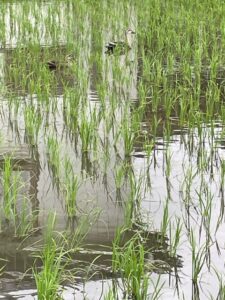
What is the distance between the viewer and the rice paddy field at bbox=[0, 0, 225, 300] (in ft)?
8.64

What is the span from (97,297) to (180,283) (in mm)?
345

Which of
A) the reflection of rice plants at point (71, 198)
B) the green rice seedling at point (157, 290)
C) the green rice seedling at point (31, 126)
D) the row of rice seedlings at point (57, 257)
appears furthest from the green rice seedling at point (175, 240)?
the green rice seedling at point (31, 126)

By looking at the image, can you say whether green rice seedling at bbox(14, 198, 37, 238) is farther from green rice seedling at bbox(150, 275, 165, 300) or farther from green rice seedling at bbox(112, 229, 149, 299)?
green rice seedling at bbox(150, 275, 165, 300)

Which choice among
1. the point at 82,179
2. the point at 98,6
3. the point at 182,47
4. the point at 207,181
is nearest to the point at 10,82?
the point at 182,47

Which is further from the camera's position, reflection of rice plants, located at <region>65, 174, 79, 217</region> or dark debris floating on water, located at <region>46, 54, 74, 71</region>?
dark debris floating on water, located at <region>46, 54, 74, 71</region>

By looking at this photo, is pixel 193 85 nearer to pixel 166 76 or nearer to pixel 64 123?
pixel 166 76

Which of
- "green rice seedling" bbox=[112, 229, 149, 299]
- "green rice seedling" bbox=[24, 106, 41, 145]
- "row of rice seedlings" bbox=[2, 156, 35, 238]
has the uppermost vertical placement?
"green rice seedling" bbox=[24, 106, 41, 145]

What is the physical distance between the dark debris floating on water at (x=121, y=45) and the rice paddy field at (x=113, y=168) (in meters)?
0.03

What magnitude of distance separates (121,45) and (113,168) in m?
3.45

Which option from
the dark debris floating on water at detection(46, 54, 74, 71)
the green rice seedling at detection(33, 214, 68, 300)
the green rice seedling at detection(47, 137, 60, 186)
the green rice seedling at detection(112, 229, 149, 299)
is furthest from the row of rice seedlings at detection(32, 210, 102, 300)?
the dark debris floating on water at detection(46, 54, 74, 71)

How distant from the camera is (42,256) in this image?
8.78ft

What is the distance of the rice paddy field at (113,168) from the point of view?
8.64 feet

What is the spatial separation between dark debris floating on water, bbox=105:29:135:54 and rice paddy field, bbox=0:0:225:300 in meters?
0.03

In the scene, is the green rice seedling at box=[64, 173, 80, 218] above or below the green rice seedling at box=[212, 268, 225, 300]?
above
